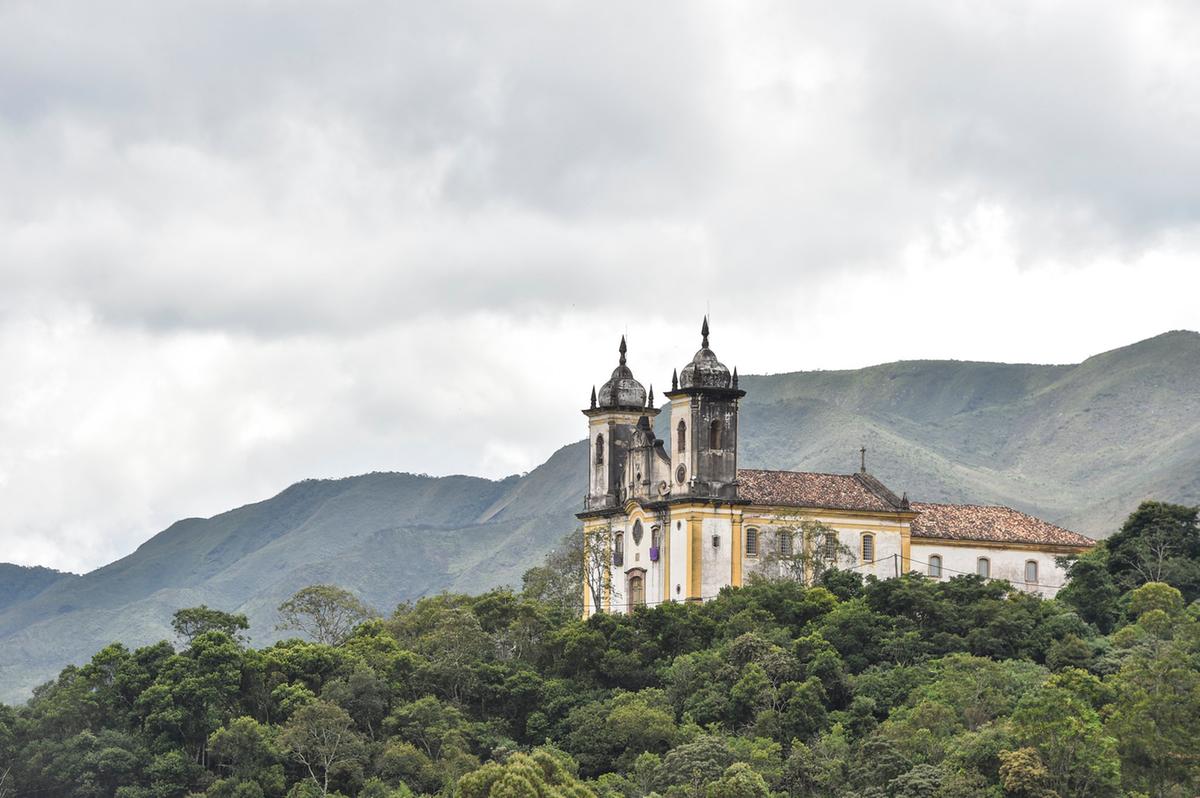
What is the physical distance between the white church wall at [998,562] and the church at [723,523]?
1.8 inches

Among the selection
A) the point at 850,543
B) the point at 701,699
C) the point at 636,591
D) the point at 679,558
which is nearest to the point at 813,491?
the point at 850,543

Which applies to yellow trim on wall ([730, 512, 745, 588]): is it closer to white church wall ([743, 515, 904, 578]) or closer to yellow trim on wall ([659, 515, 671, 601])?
white church wall ([743, 515, 904, 578])

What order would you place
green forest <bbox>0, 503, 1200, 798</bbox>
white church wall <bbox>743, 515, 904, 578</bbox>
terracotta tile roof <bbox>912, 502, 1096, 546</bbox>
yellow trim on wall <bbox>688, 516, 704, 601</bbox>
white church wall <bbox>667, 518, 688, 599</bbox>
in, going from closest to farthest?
green forest <bbox>0, 503, 1200, 798</bbox> → yellow trim on wall <bbox>688, 516, 704, 601</bbox> → white church wall <bbox>667, 518, 688, 599</bbox> → white church wall <bbox>743, 515, 904, 578</bbox> → terracotta tile roof <bbox>912, 502, 1096, 546</bbox>

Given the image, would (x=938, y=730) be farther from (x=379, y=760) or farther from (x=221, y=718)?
(x=221, y=718)

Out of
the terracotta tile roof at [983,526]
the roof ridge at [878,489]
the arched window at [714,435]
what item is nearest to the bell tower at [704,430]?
the arched window at [714,435]

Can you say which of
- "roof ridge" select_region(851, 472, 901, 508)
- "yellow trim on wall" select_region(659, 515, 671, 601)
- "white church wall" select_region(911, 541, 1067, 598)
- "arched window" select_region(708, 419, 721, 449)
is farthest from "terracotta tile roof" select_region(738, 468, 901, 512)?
"yellow trim on wall" select_region(659, 515, 671, 601)

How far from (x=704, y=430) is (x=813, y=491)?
600 centimetres

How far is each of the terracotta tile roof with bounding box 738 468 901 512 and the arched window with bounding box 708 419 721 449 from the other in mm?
2066

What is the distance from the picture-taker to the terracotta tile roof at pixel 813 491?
3526 inches

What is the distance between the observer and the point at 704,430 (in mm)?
89000

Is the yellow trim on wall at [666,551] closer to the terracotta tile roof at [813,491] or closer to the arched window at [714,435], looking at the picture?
the terracotta tile roof at [813,491]

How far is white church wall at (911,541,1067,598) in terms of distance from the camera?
302 ft

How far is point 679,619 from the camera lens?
3285 inches

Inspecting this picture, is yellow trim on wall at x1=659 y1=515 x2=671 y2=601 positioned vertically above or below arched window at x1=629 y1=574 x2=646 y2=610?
above
